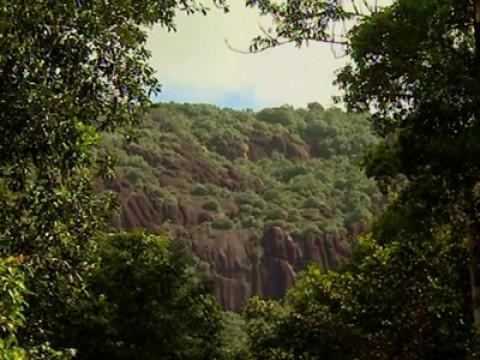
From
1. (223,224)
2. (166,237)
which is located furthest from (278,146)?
(166,237)

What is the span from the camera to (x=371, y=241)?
2497 cm

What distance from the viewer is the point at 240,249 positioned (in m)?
75.4

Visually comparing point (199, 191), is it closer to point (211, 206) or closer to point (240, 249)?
point (211, 206)

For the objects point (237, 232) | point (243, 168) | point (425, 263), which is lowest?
point (425, 263)

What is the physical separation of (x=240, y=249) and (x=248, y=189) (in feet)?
53.9

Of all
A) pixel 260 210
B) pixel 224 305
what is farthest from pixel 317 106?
pixel 224 305

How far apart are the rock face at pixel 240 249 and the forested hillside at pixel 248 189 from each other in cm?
11

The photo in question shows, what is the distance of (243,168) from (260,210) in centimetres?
1256

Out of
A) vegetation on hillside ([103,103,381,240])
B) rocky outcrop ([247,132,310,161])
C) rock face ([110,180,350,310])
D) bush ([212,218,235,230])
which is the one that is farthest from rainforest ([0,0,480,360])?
rocky outcrop ([247,132,310,161])

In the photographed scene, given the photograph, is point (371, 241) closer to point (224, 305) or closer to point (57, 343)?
point (57, 343)

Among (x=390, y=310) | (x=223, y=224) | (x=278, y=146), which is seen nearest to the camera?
(x=390, y=310)

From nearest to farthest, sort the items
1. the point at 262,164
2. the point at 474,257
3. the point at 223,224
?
the point at 474,257 → the point at 223,224 → the point at 262,164

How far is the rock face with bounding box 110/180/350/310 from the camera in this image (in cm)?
7181

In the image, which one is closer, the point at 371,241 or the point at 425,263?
the point at 425,263
